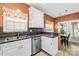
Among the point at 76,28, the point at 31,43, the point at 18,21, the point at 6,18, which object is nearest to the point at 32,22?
the point at 18,21

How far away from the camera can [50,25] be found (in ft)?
6.90

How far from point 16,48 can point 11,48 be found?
0.48 ft

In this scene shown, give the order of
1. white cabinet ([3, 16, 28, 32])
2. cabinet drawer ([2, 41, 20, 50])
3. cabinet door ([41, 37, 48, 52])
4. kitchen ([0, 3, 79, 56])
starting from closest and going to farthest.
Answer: cabinet drawer ([2, 41, 20, 50])
kitchen ([0, 3, 79, 56])
white cabinet ([3, 16, 28, 32])
cabinet door ([41, 37, 48, 52])

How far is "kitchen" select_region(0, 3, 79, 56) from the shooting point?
70.2 inches

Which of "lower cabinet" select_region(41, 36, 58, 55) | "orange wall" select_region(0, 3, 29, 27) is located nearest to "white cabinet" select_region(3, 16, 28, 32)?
"orange wall" select_region(0, 3, 29, 27)

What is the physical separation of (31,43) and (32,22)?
0.87 metres

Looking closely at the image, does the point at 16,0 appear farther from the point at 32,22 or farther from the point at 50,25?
the point at 32,22

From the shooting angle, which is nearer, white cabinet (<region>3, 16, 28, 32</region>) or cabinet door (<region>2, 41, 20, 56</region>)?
cabinet door (<region>2, 41, 20, 56</region>)

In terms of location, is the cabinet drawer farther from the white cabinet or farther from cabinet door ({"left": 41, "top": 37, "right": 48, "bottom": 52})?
cabinet door ({"left": 41, "top": 37, "right": 48, "bottom": 52})

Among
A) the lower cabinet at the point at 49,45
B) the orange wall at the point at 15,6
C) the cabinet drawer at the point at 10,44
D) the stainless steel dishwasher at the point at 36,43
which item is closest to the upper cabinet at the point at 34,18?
the orange wall at the point at 15,6

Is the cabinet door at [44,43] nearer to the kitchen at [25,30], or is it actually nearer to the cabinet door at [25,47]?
the kitchen at [25,30]

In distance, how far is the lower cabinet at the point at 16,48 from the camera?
5.01 feet

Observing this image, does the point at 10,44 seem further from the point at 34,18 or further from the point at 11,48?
the point at 34,18

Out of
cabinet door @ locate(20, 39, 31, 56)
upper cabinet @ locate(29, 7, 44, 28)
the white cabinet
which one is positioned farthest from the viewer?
upper cabinet @ locate(29, 7, 44, 28)
